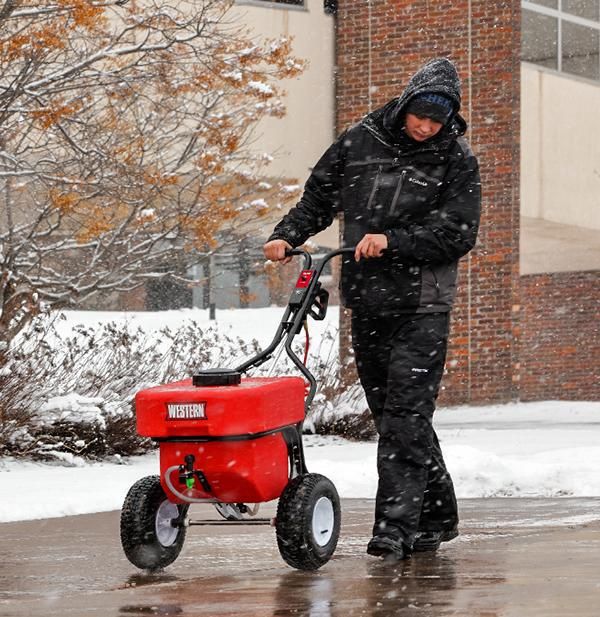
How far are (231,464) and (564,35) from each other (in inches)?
665

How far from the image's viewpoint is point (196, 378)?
5.46 meters

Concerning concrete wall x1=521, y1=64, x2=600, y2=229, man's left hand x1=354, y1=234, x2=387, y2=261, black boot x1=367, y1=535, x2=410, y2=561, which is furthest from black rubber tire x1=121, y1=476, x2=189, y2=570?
concrete wall x1=521, y1=64, x2=600, y2=229

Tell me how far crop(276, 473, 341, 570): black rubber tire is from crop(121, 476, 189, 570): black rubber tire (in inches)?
18.8

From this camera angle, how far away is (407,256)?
5.75 metres

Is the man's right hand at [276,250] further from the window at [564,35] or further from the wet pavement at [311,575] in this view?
the window at [564,35]

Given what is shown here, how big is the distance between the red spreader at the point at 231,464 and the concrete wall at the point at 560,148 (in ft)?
46.5

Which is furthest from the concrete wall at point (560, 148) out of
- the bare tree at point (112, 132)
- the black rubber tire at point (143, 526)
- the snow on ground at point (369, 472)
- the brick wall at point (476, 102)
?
the black rubber tire at point (143, 526)

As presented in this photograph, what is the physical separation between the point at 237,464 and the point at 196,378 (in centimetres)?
35

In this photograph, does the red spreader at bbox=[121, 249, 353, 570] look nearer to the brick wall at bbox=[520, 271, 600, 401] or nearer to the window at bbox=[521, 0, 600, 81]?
the window at bbox=[521, 0, 600, 81]

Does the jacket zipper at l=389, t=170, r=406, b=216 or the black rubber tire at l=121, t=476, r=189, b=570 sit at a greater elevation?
the jacket zipper at l=389, t=170, r=406, b=216

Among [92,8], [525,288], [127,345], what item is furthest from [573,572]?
[525,288]

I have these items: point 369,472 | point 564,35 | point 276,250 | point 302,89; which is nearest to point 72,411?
point 369,472

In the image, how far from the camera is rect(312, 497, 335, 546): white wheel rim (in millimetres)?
5555

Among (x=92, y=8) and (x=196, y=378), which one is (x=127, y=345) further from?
(x=196, y=378)
